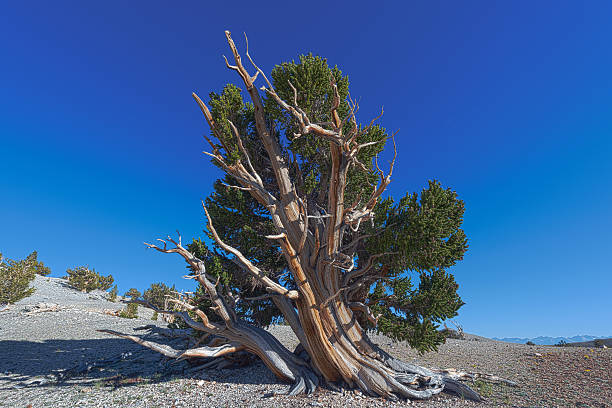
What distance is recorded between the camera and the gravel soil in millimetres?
7166

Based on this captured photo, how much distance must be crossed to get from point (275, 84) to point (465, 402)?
424 inches

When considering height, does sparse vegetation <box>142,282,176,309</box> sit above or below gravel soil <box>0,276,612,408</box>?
above

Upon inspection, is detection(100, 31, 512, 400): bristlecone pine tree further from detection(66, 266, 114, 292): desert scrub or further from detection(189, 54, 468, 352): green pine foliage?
detection(66, 266, 114, 292): desert scrub

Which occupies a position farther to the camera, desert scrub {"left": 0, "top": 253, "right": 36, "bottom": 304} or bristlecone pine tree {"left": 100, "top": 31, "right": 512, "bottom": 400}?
desert scrub {"left": 0, "top": 253, "right": 36, "bottom": 304}

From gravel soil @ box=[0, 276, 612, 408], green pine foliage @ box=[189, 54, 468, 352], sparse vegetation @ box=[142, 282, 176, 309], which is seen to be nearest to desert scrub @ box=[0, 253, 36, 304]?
gravel soil @ box=[0, 276, 612, 408]

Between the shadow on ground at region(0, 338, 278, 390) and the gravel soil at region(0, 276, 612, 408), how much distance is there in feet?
0.10

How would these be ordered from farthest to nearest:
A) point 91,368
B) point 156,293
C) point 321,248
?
point 156,293
point 91,368
point 321,248

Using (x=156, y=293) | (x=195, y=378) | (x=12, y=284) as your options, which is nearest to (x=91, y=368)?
(x=195, y=378)

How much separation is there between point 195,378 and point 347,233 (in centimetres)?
672

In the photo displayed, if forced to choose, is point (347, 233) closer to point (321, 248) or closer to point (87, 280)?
→ point (321, 248)

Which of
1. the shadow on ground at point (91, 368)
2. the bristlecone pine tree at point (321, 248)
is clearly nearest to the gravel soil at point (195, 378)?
the shadow on ground at point (91, 368)

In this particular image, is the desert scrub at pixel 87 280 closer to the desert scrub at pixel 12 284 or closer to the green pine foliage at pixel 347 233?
the desert scrub at pixel 12 284

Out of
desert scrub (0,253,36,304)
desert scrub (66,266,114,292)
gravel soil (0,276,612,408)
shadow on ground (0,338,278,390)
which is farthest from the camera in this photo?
desert scrub (66,266,114,292)

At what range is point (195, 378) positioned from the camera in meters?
9.07
